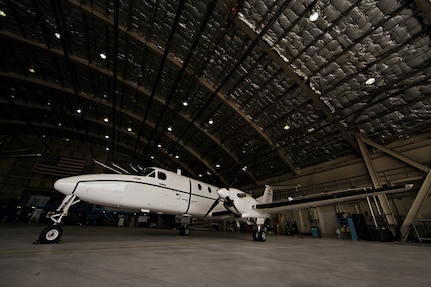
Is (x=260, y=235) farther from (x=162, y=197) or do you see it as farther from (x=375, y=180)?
(x=375, y=180)

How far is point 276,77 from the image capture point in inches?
433

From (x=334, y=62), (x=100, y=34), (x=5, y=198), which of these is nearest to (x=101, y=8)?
(x=100, y=34)

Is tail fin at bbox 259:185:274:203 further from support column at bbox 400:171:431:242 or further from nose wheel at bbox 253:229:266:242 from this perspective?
support column at bbox 400:171:431:242

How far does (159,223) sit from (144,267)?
26.9m

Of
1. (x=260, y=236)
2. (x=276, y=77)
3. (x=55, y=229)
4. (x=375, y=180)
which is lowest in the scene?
(x=260, y=236)

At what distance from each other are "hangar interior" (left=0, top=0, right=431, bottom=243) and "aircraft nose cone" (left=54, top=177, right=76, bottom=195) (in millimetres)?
1844

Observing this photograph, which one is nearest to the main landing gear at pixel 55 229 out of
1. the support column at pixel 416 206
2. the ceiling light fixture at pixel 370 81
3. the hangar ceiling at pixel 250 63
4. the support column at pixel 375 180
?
the hangar ceiling at pixel 250 63

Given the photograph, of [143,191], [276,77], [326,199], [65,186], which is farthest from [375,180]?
[65,186]

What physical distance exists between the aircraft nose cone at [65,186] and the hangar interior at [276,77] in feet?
6.05

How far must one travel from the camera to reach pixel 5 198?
2216 centimetres

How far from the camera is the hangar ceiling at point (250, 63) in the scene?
8.11m

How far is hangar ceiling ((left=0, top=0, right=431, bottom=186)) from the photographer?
8109 millimetres

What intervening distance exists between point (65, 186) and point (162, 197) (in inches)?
141

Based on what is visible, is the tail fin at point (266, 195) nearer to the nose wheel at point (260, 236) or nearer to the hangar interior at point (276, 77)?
the hangar interior at point (276, 77)
